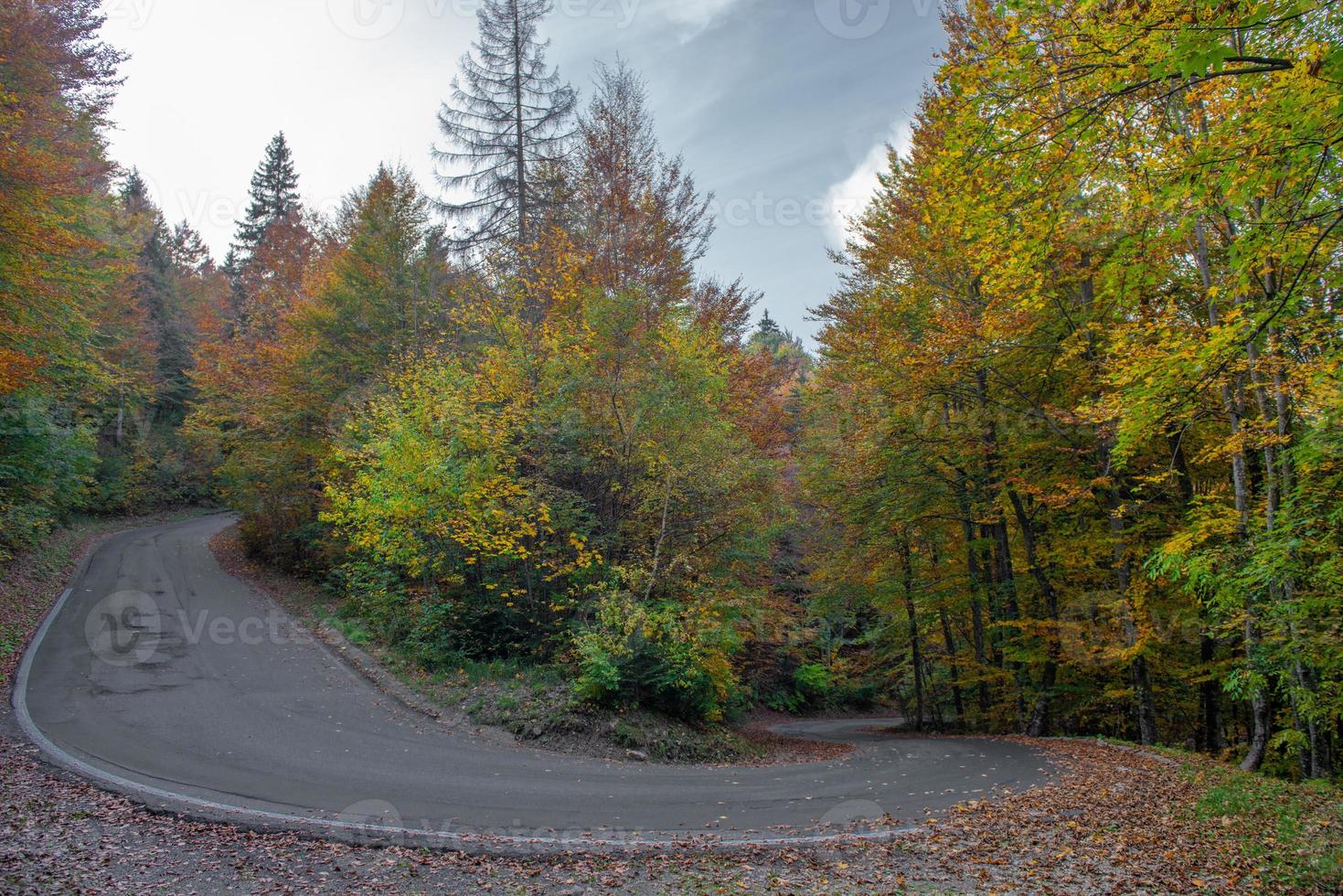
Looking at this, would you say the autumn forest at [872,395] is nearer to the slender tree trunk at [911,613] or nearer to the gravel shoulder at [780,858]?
the slender tree trunk at [911,613]

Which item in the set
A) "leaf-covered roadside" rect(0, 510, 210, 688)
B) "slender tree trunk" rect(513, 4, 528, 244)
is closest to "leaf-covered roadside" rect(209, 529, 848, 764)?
"leaf-covered roadside" rect(0, 510, 210, 688)

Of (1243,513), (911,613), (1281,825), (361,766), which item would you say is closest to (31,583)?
(361,766)

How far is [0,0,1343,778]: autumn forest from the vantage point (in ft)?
16.7

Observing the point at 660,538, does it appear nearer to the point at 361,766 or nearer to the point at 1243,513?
the point at 361,766

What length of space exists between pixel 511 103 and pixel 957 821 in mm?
20987

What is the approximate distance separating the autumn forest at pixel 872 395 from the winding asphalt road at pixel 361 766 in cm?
219

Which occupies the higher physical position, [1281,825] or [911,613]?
[911,613]

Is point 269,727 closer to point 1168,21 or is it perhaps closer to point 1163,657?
point 1168,21

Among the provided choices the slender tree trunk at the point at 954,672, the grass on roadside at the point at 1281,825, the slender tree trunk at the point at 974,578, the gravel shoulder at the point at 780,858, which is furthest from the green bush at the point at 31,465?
the slender tree trunk at the point at 954,672

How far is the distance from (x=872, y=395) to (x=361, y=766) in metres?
12.0

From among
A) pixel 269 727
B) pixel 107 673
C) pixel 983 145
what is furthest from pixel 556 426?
pixel 983 145

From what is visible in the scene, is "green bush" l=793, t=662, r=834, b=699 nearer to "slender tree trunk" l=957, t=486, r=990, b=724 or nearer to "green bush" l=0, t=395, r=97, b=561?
"slender tree trunk" l=957, t=486, r=990, b=724

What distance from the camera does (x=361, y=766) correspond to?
8.98 m

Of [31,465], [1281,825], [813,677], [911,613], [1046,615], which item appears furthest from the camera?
[813,677]
